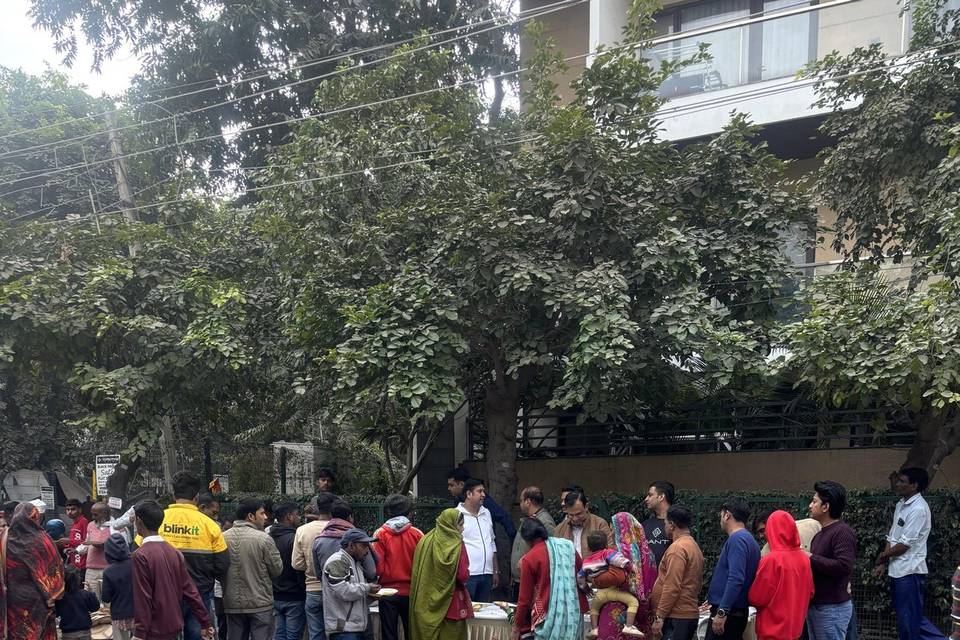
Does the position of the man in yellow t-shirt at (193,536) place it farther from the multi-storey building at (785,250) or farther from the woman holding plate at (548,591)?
the multi-storey building at (785,250)

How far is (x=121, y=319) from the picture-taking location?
43.7 feet

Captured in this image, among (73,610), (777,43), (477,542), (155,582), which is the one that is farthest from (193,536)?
(777,43)

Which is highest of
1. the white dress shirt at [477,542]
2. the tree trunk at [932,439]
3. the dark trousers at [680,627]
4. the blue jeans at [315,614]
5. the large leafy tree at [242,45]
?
the large leafy tree at [242,45]

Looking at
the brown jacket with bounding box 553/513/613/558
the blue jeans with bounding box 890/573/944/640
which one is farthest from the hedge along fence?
the brown jacket with bounding box 553/513/613/558

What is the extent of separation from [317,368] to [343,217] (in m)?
2.13

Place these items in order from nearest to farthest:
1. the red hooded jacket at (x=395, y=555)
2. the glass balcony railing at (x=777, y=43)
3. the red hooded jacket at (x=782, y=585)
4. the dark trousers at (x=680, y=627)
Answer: the red hooded jacket at (x=782, y=585) < the dark trousers at (x=680, y=627) < the red hooded jacket at (x=395, y=555) < the glass balcony railing at (x=777, y=43)

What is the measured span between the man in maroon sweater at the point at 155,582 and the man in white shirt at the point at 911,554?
664 cm

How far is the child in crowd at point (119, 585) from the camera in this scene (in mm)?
7793

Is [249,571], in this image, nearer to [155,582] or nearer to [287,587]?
[287,587]

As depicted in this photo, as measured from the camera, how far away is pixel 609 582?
7.29 meters

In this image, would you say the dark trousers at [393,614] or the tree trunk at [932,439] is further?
the tree trunk at [932,439]

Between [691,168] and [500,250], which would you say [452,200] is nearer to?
[500,250]

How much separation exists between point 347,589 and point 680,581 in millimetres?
2749

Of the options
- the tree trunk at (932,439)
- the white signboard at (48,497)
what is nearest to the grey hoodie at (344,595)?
the tree trunk at (932,439)
